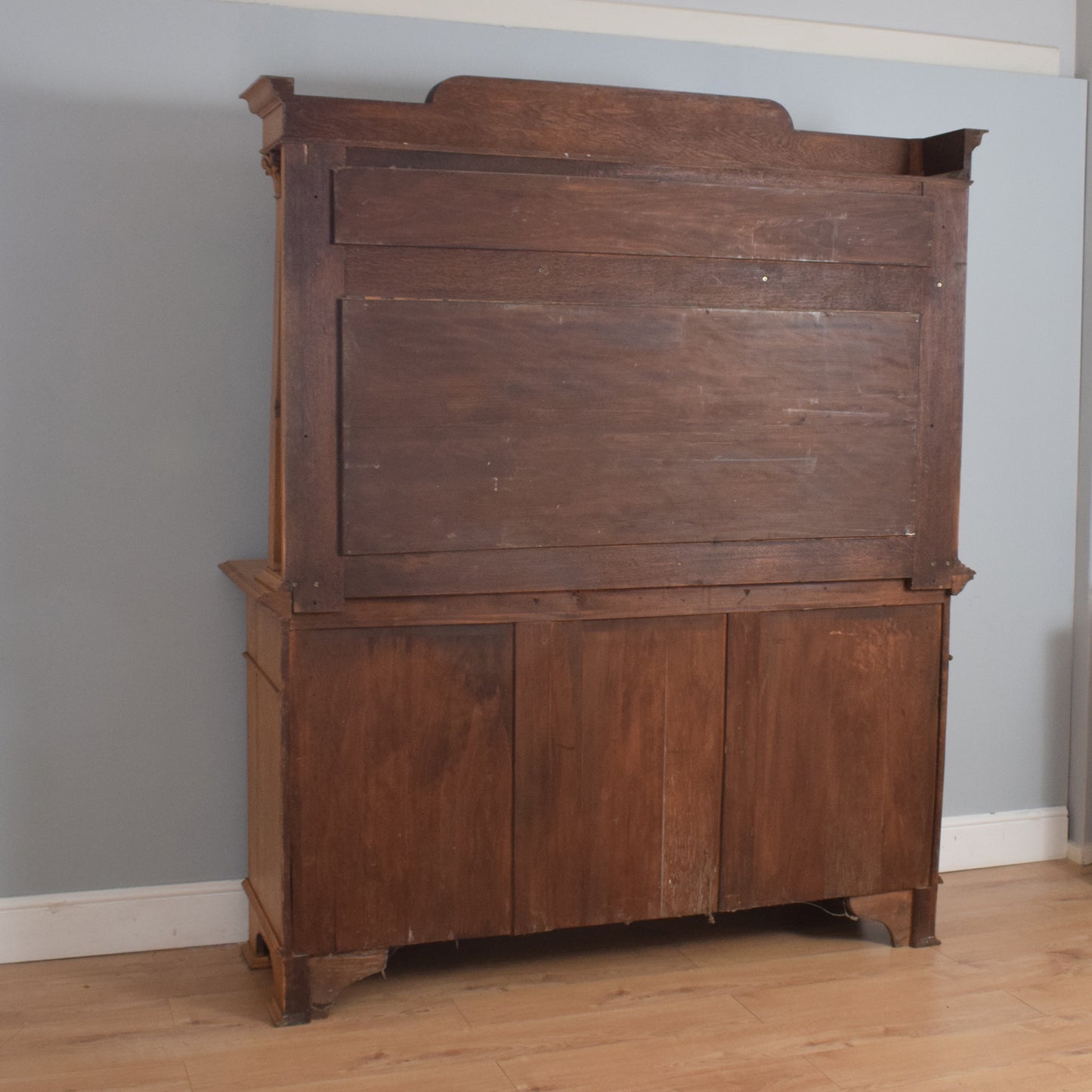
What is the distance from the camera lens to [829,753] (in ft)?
9.49

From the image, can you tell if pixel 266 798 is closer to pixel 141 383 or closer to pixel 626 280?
pixel 141 383

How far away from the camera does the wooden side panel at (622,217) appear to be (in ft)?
8.18

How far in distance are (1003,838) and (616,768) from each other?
1.45 metres

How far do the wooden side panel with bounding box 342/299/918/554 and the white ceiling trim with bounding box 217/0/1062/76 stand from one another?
0.89m

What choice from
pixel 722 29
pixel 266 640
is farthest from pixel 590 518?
pixel 722 29

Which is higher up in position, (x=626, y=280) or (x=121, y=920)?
(x=626, y=280)

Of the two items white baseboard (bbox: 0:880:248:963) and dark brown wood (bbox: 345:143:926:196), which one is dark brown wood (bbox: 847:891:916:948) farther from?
dark brown wood (bbox: 345:143:926:196)

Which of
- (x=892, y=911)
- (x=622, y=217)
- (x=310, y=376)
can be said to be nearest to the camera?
(x=310, y=376)

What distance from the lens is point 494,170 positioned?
2568 mm

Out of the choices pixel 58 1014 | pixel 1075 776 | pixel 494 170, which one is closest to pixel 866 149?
pixel 494 170

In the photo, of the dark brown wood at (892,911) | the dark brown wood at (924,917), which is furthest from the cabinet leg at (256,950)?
the dark brown wood at (924,917)

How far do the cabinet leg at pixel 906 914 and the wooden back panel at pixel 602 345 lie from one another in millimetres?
738

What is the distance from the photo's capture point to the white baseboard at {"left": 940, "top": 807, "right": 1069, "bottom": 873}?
3.58 meters

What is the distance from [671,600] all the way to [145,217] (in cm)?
142
